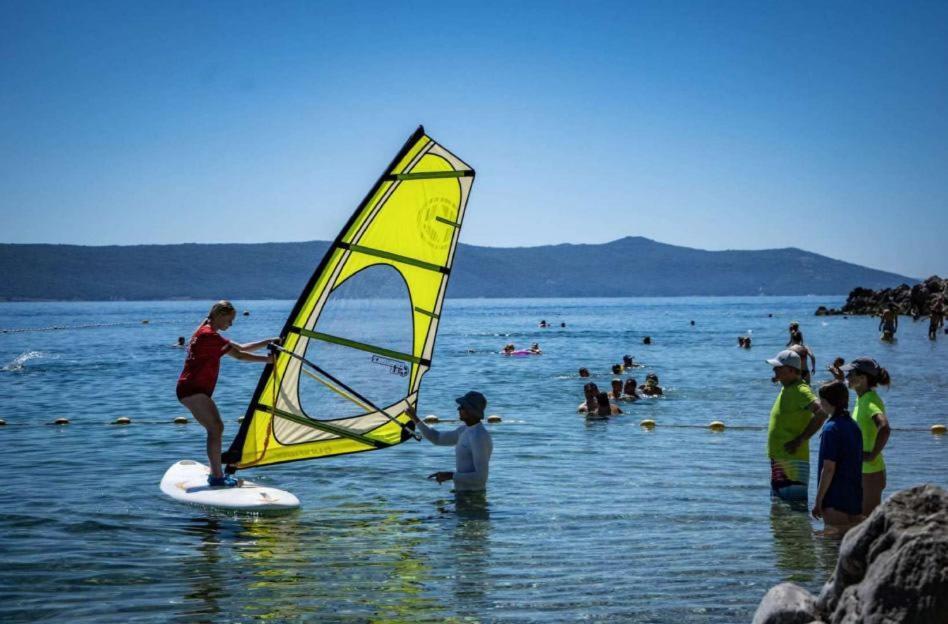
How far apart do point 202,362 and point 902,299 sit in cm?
8811

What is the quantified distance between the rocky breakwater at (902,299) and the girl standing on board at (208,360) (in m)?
63.3

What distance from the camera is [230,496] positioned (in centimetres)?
960

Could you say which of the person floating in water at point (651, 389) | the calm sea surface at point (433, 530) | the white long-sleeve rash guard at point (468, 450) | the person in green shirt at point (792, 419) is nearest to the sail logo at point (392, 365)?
the white long-sleeve rash guard at point (468, 450)

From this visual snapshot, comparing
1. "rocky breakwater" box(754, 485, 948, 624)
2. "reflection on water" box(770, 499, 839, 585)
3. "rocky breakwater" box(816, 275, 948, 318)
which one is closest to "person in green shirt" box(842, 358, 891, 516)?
"reflection on water" box(770, 499, 839, 585)

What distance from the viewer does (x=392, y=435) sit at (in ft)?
34.1

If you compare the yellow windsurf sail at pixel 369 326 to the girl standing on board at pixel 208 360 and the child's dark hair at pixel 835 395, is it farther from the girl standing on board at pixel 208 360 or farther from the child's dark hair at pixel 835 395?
the child's dark hair at pixel 835 395

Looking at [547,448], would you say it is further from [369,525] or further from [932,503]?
[932,503]

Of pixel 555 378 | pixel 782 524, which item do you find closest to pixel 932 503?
pixel 782 524

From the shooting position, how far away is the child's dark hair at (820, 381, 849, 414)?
23.4 feet

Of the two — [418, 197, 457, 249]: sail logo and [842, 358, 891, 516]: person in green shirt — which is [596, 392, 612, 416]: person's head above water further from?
[842, 358, 891, 516]: person in green shirt

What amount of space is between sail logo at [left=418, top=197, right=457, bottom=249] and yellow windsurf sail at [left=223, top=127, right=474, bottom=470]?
13 mm

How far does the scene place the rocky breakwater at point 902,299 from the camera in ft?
249

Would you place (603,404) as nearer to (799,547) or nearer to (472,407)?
(472,407)

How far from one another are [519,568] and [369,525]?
7.37 ft
